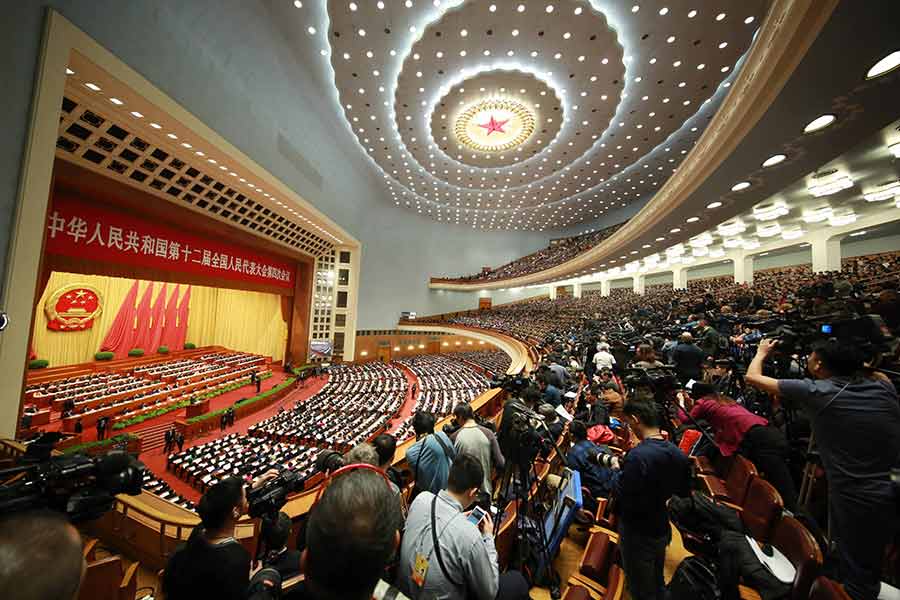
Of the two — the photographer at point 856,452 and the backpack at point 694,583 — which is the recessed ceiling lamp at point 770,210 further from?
the backpack at point 694,583

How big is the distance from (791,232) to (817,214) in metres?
2.07

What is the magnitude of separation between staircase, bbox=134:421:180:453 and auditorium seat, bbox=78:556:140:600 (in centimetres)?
781

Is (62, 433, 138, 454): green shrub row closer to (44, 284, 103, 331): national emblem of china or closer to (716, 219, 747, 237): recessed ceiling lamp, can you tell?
(44, 284, 103, 331): national emblem of china

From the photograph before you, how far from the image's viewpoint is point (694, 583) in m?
1.26

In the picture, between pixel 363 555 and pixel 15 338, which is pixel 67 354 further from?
pixel 363 555

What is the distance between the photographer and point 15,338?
347 centimetres

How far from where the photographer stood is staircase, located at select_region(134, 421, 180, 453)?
749 cm

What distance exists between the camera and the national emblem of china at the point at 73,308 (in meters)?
11.5

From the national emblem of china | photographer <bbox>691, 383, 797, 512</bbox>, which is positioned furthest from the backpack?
the national emblem of china

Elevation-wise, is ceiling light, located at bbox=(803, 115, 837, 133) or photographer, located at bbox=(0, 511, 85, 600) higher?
ceiling light, located at bbox=(803, 115, 837, 133)

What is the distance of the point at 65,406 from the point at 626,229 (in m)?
15.7

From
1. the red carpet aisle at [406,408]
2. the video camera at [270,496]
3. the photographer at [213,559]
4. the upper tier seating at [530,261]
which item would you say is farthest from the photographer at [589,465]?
the upper tier seating at [530,261]

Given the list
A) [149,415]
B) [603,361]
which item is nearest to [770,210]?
[603,361]

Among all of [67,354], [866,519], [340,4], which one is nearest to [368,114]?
[340,4]
